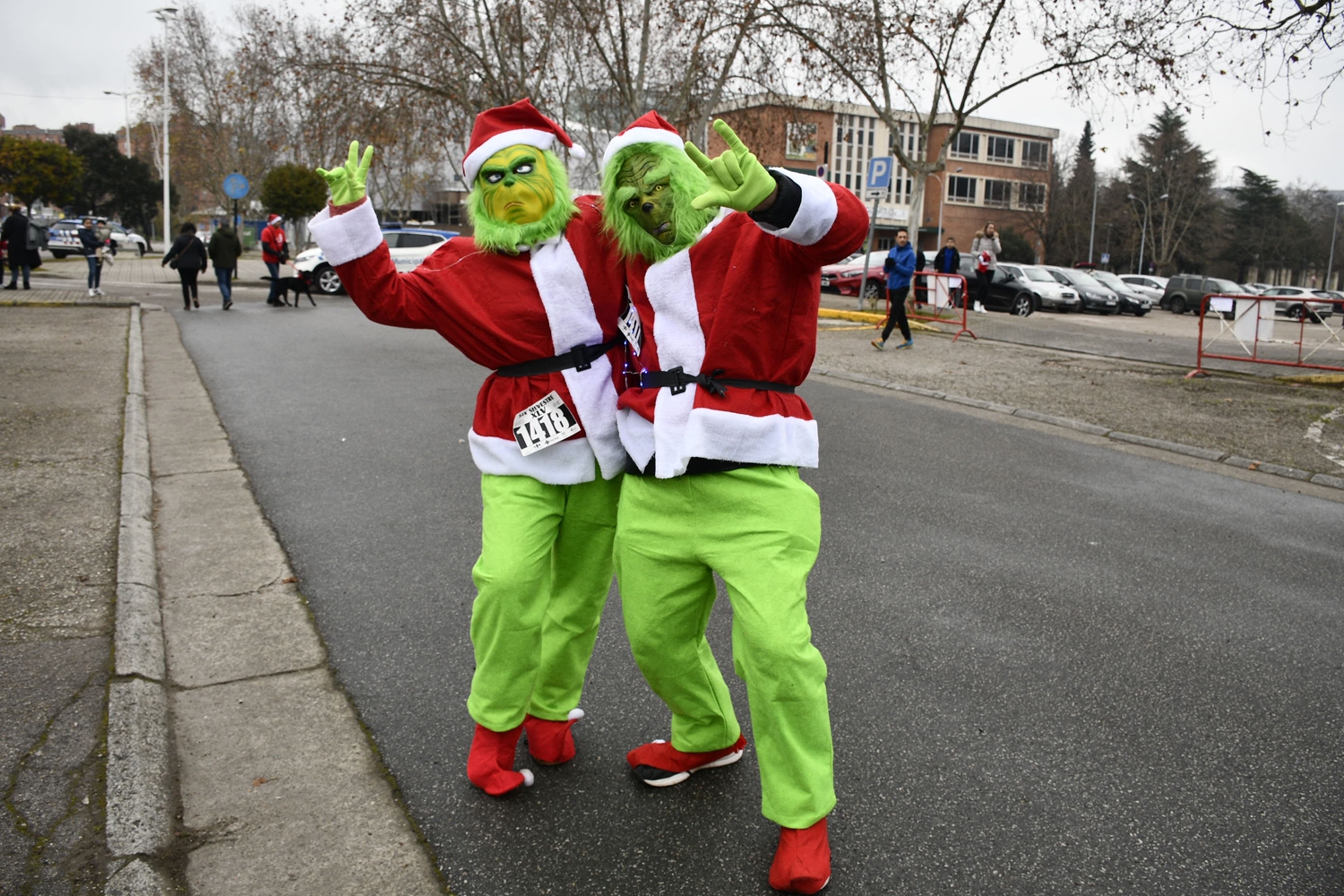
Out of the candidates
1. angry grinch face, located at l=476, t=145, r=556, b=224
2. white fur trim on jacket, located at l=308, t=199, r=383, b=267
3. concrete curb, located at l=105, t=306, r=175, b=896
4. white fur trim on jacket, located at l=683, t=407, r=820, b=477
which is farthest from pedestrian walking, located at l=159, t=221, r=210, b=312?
white fur trim on jacket, located at l=683, t=407, r=820, b=477

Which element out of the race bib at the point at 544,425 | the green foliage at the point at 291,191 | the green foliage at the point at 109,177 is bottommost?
the race bib at the point at 544,425

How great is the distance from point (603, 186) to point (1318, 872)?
2472 millimetres

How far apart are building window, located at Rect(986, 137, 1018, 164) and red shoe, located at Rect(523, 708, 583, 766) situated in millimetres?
83520

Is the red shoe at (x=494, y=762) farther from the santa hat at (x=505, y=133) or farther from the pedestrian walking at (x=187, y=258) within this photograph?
the pedestrian walking at (x=187, y=258)

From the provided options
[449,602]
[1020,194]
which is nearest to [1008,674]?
[449,602]

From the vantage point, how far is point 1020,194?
76938 millimetres

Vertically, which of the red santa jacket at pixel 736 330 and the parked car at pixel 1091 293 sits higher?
the parked car at pixel 1091 293

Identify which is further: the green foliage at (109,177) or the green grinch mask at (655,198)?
the green foliage at (109,177)

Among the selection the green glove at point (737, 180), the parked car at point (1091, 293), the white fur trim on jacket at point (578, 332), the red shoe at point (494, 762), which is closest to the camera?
the green glove at point (737, 180)

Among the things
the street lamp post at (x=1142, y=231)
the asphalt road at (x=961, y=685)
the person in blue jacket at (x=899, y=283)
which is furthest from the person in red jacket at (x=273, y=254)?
the street lamp post at (x=1142, y=231)

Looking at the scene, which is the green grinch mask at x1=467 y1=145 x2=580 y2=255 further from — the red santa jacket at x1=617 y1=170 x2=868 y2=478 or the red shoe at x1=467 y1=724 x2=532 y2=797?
the red shoe at x1=467 y1=724 x2=532 y2=797

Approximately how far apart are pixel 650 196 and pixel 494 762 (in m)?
1.59

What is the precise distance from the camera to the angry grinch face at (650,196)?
8.09 feet

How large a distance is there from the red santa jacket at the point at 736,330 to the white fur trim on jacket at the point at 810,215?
4 cm
